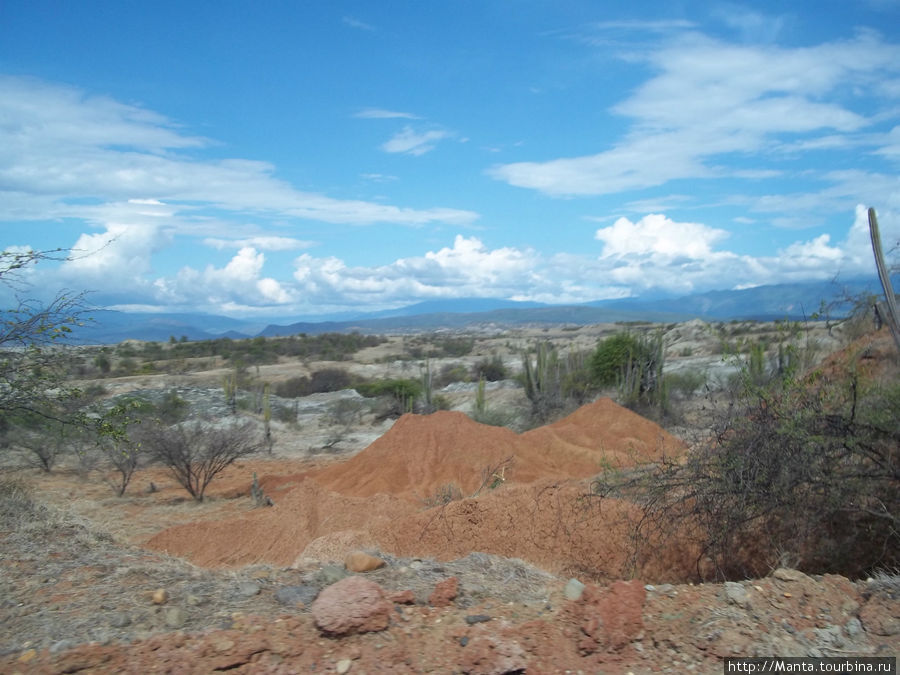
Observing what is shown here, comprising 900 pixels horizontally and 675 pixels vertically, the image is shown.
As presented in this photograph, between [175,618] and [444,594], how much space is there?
Answer: 198 centimetres

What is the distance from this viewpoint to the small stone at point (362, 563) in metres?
5.93

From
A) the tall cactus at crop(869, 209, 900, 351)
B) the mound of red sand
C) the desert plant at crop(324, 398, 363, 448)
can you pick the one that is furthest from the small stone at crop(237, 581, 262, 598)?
the desert plant at crop(324, 398, 363, 448)

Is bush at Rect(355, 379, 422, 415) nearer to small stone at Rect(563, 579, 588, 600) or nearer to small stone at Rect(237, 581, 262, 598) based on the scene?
small stone at Rect(237, 581, 262, 598)

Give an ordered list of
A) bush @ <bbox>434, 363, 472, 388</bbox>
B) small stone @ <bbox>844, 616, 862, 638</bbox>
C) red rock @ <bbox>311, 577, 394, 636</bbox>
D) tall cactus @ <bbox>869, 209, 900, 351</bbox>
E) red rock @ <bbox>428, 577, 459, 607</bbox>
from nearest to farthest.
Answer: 1. red rock @ <bbox>311, 577, 394, 636</bbox>
2. small stone @ <bbox>844, 616, 862, 638</bbox>
3. red rock @ <bbox>428, 577, 459, 607</bbox>
4. tall cactus @ <bbox>869, 209, 900, 351</bbox>
5. bush @ <bbox>434, 363, 472, 388</bbox>

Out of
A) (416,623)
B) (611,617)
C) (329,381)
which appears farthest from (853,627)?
(329,381)

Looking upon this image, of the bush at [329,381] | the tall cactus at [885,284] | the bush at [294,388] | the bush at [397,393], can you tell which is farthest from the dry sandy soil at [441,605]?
the bush at [329,381]

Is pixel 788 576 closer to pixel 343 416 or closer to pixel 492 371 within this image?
pixel 343 416

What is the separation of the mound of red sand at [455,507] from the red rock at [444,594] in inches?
98.1

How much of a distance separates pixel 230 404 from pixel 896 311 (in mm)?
26245

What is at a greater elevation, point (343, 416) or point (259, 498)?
point (259, 498)

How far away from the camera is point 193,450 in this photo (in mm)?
16078

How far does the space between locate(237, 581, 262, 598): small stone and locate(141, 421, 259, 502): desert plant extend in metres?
11.0

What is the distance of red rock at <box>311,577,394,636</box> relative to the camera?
14.4 ft

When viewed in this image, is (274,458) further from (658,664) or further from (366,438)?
(658,664)
